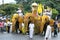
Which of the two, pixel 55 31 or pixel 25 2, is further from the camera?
pixel 25 2

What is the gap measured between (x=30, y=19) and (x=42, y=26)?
236 centimetres

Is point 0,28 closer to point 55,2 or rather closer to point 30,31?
point 30,31

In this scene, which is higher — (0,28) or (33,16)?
(33,16)

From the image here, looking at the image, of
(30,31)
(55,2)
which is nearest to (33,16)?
(30,31)

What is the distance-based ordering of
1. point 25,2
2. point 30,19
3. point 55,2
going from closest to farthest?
point 30,19 → point 55,2 → point 25,2

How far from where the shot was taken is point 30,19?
2189cm

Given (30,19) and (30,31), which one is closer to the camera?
(30,31)

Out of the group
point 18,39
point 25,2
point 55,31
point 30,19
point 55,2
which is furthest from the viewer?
point 25,2

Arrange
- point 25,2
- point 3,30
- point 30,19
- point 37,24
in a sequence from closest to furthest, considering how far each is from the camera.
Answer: point 30,19 < point 37,24 < point 3,30 < point 25,2

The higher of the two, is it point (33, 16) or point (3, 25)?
point (33, 16)

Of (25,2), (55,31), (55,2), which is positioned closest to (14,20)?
(55,31)

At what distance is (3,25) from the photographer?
3338 cm

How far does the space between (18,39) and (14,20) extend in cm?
660

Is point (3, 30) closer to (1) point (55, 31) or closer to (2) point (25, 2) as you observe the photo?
(1) point (55, 31)
